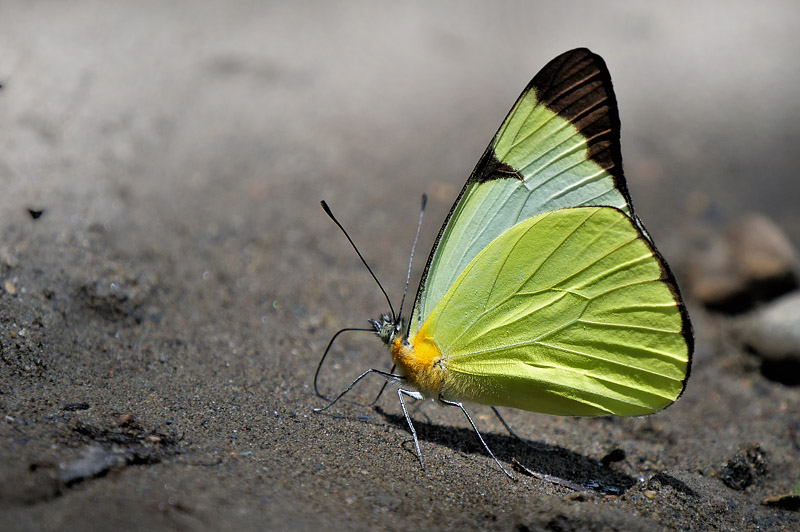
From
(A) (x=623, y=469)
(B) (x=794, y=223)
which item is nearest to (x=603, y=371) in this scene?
(A) (x=623, y=469)

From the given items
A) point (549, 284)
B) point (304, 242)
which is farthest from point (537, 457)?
point (304, 242)

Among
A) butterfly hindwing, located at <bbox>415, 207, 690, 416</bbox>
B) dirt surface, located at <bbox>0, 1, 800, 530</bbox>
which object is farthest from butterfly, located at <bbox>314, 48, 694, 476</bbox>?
dirt surface, located at <bbox>0, 1, 800, 530</bbox>

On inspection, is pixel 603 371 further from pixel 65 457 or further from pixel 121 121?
pixel 121 121

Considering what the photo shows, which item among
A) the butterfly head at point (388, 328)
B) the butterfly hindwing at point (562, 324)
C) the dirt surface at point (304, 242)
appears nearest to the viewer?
the dirt surface at point (304, 242)

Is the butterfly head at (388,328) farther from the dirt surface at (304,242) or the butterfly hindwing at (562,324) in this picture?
the dirt surface at (304,242)

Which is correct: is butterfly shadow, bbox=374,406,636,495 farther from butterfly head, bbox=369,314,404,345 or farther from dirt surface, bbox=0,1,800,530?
butterfly head, bbox=369,314,404,345

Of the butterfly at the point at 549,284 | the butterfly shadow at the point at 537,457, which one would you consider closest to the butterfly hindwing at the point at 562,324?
the butterfly at the point at 549,284

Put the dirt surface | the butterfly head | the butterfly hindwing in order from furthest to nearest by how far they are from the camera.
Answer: the butterfly head < the butterfly hindwing < the dirt surface
